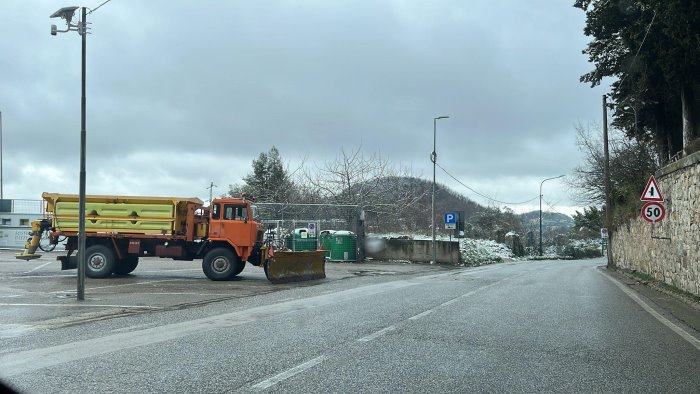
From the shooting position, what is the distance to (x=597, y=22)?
27.1m

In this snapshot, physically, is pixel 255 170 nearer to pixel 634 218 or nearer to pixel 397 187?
pixel 397 187

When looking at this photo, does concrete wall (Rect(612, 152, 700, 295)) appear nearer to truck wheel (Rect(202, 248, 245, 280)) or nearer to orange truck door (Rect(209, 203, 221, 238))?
truck wheel (Rect(202, 248, 245, 280))

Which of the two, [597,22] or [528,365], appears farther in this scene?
[597,22]

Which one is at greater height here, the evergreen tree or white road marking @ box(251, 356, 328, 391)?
the evergreen tree

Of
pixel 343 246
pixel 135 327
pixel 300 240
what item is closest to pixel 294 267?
pixel 135 327

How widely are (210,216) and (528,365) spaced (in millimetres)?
15432

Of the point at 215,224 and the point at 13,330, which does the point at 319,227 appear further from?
the point at 13,330

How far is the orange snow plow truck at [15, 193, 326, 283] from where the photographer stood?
2041 centimetres

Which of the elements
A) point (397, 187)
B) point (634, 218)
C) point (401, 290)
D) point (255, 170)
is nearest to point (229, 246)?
point (401, 290)

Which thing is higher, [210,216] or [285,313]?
[210,216]

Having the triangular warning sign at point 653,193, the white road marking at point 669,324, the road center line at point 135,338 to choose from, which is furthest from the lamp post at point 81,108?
the triangular warning sign at point 653,193

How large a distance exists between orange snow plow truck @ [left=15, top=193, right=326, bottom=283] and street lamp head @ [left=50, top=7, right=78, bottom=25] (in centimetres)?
767

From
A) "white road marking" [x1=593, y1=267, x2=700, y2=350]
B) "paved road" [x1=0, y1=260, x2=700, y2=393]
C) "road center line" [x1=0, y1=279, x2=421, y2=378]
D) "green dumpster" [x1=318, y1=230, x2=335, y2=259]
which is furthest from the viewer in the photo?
"green dumpster" [x1=318, y1=230, x2=335, y2=259]

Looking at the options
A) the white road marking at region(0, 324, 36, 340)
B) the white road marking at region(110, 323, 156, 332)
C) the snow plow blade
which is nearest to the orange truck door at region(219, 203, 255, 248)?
the snow plow blade
